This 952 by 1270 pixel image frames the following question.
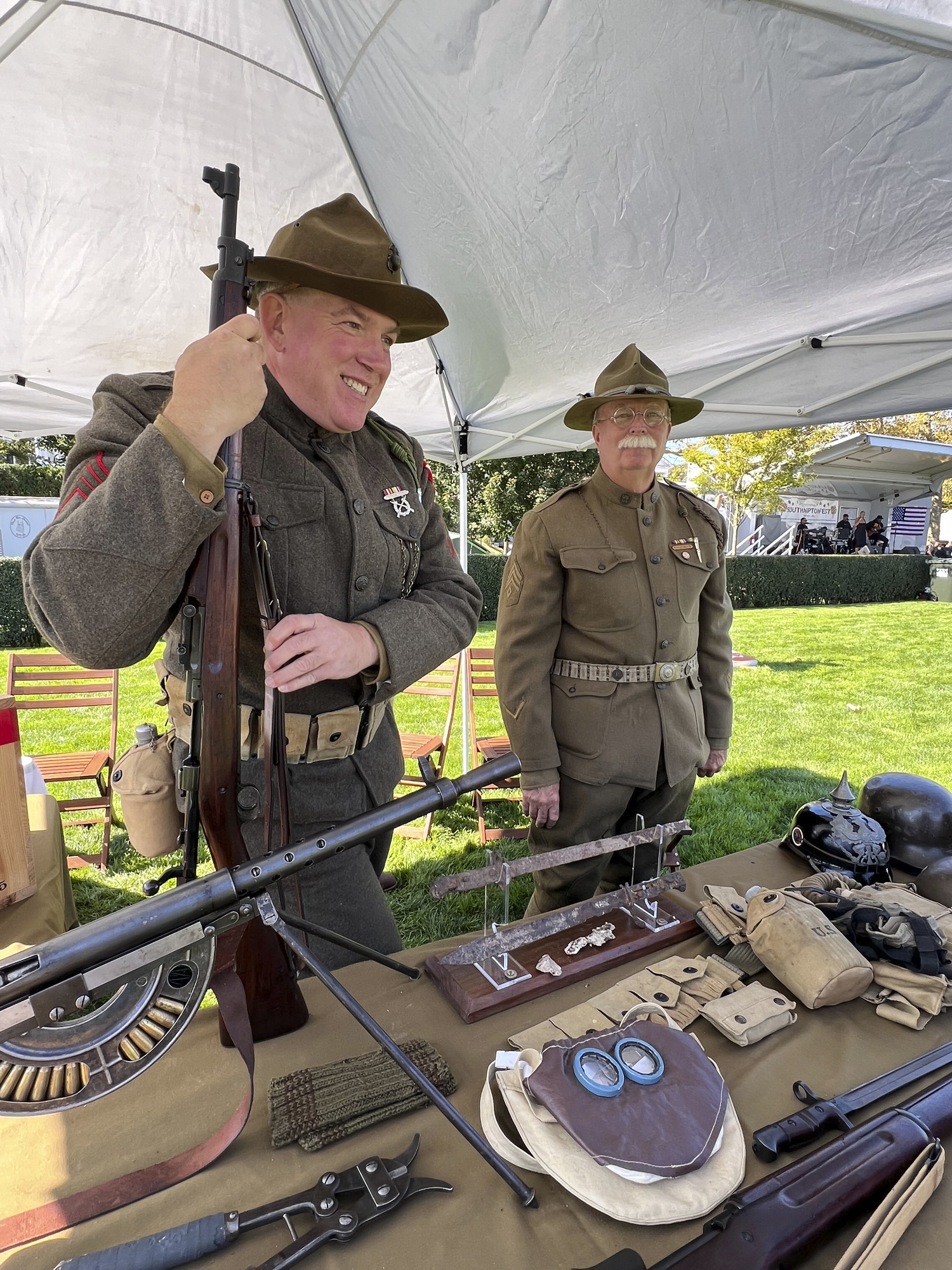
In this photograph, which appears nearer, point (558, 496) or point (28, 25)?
point (28, 25)

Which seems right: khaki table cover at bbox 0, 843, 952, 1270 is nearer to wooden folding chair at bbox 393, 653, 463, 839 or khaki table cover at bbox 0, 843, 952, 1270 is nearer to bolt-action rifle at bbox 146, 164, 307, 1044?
bolt-action rifle at bbox 146, 164, 307, 1044

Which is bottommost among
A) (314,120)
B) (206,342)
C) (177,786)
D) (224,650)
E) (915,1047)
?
(915,1047)

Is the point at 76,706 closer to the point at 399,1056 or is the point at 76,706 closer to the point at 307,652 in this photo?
the point at 307,652

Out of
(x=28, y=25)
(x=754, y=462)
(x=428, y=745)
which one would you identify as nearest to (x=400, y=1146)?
(x=28, y=25)

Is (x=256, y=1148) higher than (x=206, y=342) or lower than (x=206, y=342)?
lower

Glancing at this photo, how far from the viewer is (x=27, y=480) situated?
17969mm

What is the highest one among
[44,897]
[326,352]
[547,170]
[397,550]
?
[547,170]

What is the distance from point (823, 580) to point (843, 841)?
16.2m

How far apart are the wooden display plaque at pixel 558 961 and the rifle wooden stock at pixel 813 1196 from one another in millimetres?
588

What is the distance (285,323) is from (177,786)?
1044 mm

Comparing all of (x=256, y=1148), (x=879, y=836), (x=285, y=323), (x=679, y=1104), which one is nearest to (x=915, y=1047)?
(x=679, y=1104)

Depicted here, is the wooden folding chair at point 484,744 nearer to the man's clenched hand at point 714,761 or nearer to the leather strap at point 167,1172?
the man's clenched hand at point 714,761

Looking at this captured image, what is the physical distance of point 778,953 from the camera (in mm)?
1607

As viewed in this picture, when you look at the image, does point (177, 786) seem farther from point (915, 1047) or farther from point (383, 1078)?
point (915, 1047)
